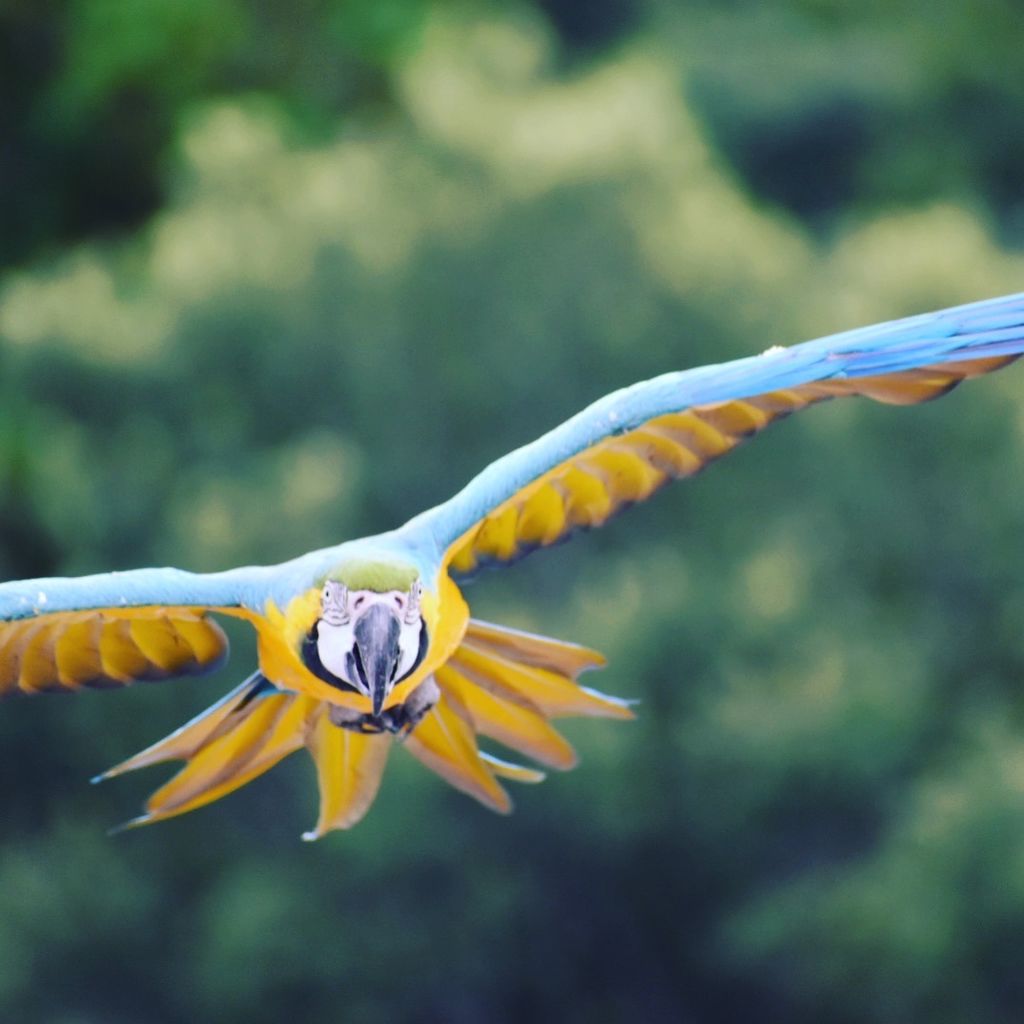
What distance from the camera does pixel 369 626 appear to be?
2.78 m

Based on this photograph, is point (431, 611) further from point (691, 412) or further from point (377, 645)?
point (691, 412)

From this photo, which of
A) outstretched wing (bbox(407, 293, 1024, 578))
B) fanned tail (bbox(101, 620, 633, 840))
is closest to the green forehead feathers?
outstretched wing (bbox(407, 293, 1024, 578))

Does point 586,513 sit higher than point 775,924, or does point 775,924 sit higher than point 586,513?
point 586,513

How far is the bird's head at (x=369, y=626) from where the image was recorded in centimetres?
278

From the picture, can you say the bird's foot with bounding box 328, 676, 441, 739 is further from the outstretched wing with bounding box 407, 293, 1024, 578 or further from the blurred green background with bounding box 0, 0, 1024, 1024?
the blurred green background with bounding box 0, 0, 1024, 1024

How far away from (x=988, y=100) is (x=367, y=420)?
618 cm

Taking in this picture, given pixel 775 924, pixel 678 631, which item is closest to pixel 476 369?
pixel 678 631

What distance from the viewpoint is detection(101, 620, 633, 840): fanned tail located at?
3.37 meters

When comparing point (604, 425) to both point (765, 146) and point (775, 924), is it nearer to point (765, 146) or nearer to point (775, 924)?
point (775, 924)

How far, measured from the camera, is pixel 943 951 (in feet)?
27.0

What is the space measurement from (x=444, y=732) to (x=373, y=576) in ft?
2.42

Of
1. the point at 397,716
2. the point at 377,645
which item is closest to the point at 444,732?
the point at 397,716

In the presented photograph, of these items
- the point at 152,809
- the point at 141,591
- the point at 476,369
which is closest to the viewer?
the point at 141,591

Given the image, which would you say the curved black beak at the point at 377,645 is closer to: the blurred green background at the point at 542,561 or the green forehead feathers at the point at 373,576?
the green forehead feathers at the point at 373,576
